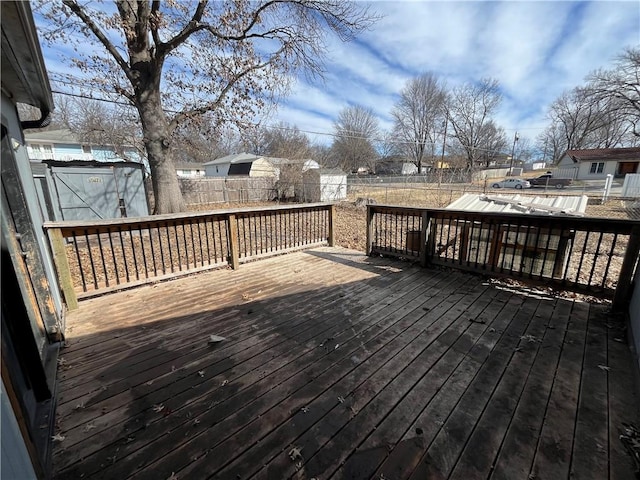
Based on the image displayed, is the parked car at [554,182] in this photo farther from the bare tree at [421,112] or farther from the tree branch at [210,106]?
the tree branch at [210,106]

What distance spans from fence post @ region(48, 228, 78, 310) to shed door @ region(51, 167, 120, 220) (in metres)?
4.68

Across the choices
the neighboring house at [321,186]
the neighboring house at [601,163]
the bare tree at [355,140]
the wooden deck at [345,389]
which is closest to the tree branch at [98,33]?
the wooden deck at [345,389]

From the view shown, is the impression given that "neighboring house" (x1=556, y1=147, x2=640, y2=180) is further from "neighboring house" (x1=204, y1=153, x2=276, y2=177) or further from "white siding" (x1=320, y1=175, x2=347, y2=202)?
"neighboring house" (x1=204, y1=153, x2=276, y2=177)

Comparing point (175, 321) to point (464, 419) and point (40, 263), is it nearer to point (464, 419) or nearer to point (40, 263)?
point (40, 263)

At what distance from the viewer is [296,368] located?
208cm

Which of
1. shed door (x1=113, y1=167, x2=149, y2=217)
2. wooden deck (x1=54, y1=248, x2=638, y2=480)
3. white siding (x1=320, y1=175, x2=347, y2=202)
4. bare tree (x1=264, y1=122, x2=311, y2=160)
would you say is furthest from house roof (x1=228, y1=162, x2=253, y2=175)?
wooden deck (x1=54, y1=248, x2=638, y2=480)

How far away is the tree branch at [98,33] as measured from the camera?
6383 mm

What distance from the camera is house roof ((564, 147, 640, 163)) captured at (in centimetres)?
2556

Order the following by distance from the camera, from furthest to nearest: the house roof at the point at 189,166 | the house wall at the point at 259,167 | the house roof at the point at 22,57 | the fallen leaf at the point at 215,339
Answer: the house roof at the point at 189,166 → the house wall at the point at 259,167 → the fallen leaf at the point at 215,339 → the house roof at the point at 22,57

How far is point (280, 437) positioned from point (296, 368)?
1.89 feet

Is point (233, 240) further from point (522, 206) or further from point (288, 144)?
point (288, 144)

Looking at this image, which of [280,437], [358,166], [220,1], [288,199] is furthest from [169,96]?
[358,166]

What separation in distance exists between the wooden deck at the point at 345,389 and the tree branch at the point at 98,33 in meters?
7.27

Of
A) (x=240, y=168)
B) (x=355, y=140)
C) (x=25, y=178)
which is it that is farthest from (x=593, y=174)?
(x=25, y=178)
